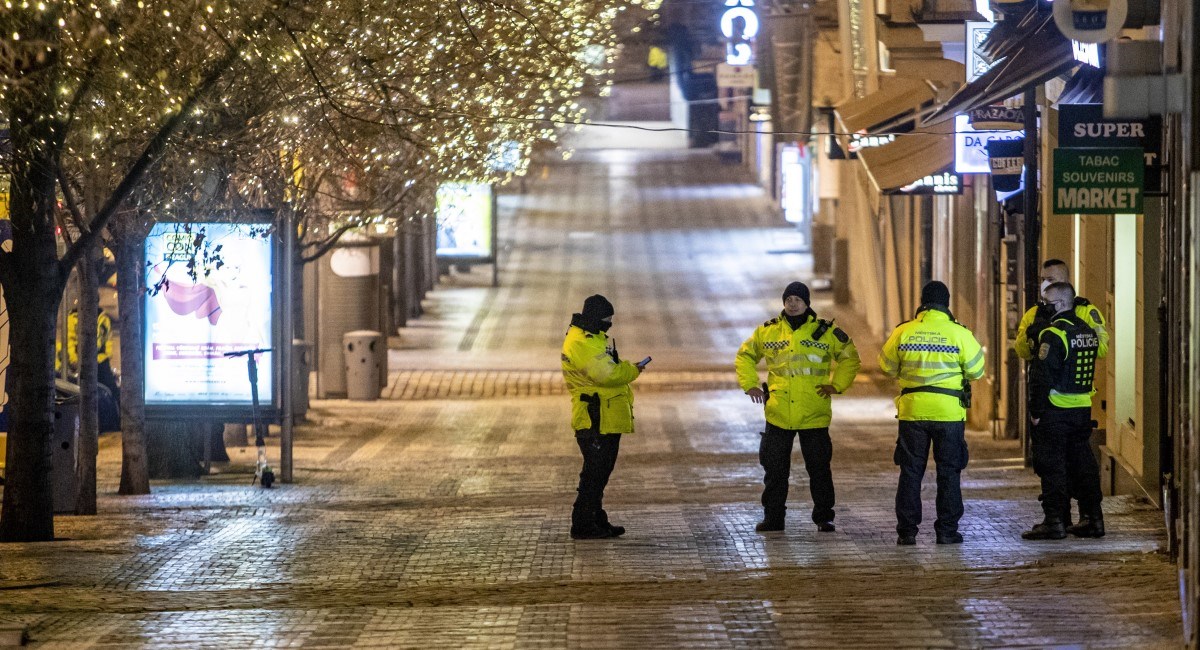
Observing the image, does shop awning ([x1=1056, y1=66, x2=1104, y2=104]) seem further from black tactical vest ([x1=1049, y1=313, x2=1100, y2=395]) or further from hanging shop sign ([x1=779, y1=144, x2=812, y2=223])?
hanging shop sign ([x1=779, y1=144, x2=812, y2=223])

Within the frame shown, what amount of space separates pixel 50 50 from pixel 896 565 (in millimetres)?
5842

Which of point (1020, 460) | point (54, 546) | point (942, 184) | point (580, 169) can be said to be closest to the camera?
point (54, 546)

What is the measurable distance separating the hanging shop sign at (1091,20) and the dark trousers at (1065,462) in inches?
87.8

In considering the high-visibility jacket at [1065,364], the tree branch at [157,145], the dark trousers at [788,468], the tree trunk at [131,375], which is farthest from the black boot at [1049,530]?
the tree trunk at [131,375]

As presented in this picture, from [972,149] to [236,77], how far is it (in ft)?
29.1

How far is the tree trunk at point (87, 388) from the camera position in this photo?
1355 cm

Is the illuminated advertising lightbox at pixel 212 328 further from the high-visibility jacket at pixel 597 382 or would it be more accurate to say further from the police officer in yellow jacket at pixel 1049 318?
the police officer in yellow jacket at pixel 1049 318

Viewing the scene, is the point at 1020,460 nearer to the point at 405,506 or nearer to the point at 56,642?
the point at 405,506

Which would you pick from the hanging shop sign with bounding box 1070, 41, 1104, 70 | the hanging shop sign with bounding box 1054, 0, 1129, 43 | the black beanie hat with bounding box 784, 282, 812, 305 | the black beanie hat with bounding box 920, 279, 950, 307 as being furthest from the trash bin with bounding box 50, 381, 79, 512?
the hanging shop sign with bounding box 1070, 41, 1104, 70

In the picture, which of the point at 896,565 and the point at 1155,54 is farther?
the point at 896,565

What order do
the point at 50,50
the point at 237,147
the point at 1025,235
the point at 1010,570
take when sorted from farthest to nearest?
the point at 1025,235
the point at 237,147
the point at 50,50
the point at 1010,570

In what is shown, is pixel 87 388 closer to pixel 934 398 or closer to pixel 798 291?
pixel 798 291

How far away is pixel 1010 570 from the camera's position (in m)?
9.95

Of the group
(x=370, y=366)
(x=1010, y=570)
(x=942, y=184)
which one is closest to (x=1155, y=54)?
(x=1010, y=570)
